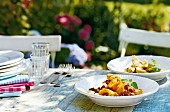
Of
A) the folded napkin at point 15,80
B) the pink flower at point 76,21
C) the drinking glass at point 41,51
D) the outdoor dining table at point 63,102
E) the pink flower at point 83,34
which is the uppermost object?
the drinking glass at point 41,51

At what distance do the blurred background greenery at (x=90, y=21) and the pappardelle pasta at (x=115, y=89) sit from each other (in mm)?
2087

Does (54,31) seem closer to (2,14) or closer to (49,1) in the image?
(49,1)

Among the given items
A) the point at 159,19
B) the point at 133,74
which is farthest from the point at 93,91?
the point at 159,19

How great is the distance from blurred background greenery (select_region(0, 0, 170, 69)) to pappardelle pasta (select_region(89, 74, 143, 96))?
6.85 ft

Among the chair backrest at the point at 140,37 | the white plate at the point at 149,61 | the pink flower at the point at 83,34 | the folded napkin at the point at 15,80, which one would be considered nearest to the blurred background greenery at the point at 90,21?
the pink flower at the point at 83,34

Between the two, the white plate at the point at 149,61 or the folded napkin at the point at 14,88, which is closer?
the folded napkin at the point at 14,88

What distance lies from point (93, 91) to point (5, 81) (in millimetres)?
370

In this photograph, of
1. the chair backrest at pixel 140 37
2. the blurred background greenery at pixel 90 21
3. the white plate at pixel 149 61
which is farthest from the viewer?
the blurred background greenery at pixel 90 21

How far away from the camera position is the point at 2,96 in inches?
69.7

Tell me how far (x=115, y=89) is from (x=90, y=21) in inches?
112

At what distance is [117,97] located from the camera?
5.19 feet

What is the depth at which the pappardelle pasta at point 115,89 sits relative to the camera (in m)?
1.65

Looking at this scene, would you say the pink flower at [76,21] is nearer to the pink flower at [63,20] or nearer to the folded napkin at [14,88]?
the pink flower at [63,20]

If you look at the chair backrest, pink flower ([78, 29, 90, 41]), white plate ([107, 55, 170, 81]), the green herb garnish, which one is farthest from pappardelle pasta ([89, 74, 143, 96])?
pink flower ([78, 29, 90, 41])
